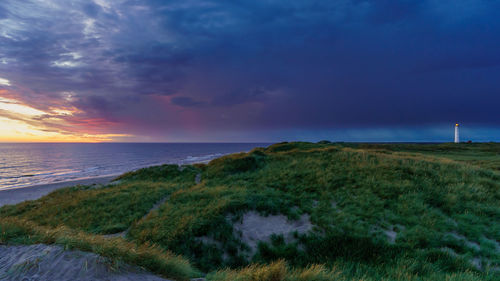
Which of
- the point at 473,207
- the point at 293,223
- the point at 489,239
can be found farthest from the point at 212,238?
the point at 473,207

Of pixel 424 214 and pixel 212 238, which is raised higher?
pixel 424 214

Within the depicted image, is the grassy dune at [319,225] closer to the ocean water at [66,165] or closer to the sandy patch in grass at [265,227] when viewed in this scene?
the sandy patch in grass at [265,227]

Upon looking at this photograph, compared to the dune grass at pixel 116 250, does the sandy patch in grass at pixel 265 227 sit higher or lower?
lower

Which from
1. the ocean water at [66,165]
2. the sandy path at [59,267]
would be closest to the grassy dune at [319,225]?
the sandy path at [59,267]

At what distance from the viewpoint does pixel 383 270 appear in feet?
20.9

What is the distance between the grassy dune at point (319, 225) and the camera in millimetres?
5328

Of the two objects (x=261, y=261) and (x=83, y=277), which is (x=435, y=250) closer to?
(x=261, y=261)

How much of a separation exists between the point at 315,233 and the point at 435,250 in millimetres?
4018

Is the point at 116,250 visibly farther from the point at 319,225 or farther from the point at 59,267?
the point at 319,225

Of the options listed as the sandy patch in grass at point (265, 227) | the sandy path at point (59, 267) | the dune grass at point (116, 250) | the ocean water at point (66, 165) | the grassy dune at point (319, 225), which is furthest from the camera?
the ocean water at point (66, 165)

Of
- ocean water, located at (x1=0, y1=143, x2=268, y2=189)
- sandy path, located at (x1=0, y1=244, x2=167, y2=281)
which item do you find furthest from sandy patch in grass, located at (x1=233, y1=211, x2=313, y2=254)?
ocean water, located at (x1=0, y1=143, x2=268, y2=189)

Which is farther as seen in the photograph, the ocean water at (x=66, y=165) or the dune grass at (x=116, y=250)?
the ocean water at (x=66, y=165)

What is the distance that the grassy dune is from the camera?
5328 mm

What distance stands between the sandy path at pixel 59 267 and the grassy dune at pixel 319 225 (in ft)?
0.79
